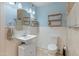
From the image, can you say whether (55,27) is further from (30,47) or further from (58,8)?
(30,47)

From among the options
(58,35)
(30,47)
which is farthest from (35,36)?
(58,35)

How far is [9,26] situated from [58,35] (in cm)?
53

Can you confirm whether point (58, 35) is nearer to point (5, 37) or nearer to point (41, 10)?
point (41, 10)

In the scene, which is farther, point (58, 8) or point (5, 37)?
point (5, 37)

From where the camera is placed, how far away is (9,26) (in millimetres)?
1297

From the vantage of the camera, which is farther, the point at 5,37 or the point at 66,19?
the point at 5,37

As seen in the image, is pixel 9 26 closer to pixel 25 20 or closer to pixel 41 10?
pixel 25 20

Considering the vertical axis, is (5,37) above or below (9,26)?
below

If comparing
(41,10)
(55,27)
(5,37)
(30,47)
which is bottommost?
(30,47)

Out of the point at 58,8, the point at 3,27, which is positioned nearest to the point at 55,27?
the point at 58,8

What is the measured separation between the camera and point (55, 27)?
4.15 ft

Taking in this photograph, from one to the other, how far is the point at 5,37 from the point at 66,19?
0.68 m

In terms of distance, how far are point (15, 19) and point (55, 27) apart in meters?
0.42

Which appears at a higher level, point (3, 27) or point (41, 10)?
point (41, 10)
